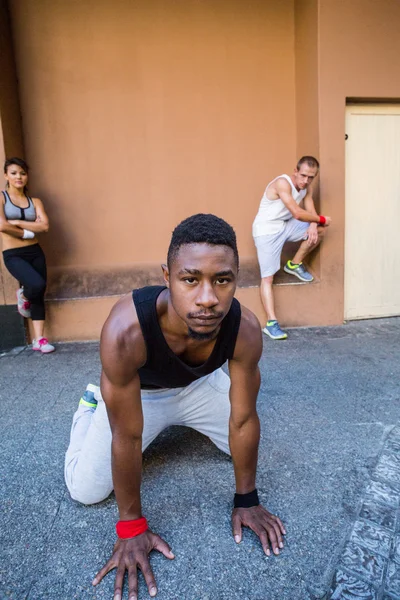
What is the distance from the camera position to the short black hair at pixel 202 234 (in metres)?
1.50

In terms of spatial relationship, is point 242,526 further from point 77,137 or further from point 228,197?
point 77,137

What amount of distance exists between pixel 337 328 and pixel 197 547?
3.50m

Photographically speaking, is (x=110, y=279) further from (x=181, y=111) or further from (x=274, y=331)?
(x=181, y=111)

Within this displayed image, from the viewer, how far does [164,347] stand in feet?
5.64

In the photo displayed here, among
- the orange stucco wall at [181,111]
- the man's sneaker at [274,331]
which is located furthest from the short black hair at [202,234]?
the orange stucco wall at [181,111]

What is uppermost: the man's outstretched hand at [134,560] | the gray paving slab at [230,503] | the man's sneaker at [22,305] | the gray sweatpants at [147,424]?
the man's sneaker at [22,305]

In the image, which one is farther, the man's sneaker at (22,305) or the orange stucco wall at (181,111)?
the orange stucco wall at (181,111)

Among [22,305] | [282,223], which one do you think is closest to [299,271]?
[282,223]

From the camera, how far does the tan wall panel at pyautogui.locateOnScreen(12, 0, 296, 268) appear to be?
472cm

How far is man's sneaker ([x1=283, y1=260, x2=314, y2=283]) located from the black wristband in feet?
10.8

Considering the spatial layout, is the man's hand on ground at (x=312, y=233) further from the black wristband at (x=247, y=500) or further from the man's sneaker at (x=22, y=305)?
the black wristband at (x=247, y=500)

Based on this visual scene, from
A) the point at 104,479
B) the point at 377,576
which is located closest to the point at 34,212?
the point at 104,479

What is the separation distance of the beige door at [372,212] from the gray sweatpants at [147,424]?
3.35 m

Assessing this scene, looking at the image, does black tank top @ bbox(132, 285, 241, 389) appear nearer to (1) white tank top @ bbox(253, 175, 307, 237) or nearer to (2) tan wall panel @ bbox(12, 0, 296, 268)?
(1) white tank top @ bbox(253, 175, 307, 237)
